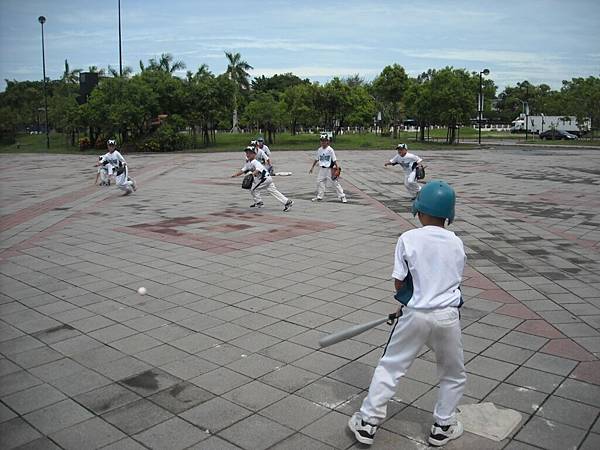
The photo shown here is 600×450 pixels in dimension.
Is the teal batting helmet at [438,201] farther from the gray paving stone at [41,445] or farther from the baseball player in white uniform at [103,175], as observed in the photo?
the baseball player in white uniform at [103,175]

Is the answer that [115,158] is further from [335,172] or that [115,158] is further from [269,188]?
[335,172]

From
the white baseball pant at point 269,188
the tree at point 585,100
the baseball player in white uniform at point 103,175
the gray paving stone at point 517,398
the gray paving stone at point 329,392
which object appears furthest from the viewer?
the tree at point 585,100

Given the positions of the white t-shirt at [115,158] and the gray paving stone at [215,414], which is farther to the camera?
the white t-shirt at [115,158]

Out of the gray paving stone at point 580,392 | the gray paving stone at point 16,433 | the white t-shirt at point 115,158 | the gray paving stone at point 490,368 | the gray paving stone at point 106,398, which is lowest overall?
the gray paving stone at point 16,433

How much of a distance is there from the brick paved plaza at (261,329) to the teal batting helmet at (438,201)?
1424 millimetres

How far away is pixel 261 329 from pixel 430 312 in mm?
2474

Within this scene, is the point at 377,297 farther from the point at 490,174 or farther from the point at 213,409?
the point at 490,174

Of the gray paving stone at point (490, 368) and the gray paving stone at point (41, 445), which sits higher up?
the gray paving stone at point (490, 368)

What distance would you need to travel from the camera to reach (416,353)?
3.40 m

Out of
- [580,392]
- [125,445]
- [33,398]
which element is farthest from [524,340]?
[33,398]

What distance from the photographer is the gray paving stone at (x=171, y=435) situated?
3449 millimetres

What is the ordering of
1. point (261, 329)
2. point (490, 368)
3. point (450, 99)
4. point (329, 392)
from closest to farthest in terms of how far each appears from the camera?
point (329, 392) → point (490, 368) → point (261, 329) → point (450, 99)

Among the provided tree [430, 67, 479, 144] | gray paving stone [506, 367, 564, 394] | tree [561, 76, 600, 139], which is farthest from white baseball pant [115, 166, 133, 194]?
tree [561, 76, 600, 139]

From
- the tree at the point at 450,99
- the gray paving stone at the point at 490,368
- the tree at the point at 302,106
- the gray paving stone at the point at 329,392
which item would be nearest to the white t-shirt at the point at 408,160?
the gray paving stone at the point at 490,368
